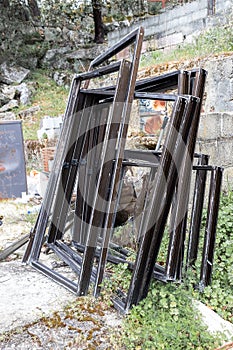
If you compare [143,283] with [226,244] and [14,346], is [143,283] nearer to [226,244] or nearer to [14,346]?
[14,346]

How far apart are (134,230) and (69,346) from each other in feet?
5.24

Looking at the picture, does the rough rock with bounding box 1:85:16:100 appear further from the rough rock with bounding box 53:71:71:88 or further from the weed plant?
the weed plant

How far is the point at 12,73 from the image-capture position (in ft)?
48.3

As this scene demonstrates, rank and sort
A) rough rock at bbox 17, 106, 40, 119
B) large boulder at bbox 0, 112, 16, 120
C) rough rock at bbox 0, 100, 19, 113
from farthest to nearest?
rough rock at bbox 0, 100, 19, 113 < rough rock at bbox 17, 106, 40, 119 < large boulder at bbox 0, 112, 16, 120

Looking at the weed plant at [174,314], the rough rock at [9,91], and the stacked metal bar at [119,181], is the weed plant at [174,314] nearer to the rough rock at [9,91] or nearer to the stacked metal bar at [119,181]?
the stacked metal bar at [119,181]

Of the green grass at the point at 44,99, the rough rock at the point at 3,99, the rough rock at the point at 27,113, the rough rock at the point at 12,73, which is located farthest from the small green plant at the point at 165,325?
the rough rock at the point at 12,73

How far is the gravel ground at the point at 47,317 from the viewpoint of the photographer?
1.75 metres

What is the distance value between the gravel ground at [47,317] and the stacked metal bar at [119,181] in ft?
0.31

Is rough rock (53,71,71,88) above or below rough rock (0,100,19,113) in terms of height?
above

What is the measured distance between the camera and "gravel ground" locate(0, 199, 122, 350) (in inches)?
68.8

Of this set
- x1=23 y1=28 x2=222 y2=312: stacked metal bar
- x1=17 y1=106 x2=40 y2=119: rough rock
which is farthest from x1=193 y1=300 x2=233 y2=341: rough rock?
x1=17 y1=106 x2=40 y2=119: rough rock

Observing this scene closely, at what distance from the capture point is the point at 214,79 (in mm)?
4062

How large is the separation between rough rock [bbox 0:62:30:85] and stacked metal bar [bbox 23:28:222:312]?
42.0 ft

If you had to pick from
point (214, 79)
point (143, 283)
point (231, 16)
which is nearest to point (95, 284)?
point (143, 283)
